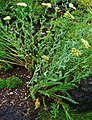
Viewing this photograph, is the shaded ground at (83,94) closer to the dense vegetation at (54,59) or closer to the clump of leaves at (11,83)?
the dense vegetation at (54,59)

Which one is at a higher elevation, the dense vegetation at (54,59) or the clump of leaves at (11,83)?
the dense vegetation at (54,59)

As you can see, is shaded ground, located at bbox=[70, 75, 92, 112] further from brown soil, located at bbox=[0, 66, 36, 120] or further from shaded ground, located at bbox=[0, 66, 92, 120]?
brown soil, located at bbox=[0, 66, 36, 120]

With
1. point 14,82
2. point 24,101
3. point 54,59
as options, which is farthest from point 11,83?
point 54,59

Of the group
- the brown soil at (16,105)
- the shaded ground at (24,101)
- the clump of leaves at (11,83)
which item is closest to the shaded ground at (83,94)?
the shaded ground at (24,101)

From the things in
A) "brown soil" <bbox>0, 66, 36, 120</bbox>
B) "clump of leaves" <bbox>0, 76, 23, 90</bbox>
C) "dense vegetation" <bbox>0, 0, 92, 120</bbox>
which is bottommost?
"brown soil" <bbox>0, 66, 36, 120</bbox>

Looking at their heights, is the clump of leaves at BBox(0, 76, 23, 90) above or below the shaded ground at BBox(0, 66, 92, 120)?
above

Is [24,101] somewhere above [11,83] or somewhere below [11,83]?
below

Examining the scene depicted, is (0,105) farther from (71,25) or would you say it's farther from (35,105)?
(71,25)

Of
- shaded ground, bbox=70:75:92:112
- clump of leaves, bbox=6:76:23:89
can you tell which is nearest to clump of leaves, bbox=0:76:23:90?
clump of leaves, bbox=6:76:23:89

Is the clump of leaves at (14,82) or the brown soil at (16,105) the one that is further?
the clump of leaves at (14,82)

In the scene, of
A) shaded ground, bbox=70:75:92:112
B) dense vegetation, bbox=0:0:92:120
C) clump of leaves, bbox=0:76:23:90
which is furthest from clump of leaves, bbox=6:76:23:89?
shaded ground, bbox=70:75:92:112

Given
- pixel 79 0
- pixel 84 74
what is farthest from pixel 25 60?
pixel 79 0

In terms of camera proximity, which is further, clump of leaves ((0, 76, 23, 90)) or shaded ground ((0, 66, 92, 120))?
clump of leaves ((0, 76, 23, 90))

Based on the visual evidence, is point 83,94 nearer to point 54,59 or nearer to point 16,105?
point 54,59
